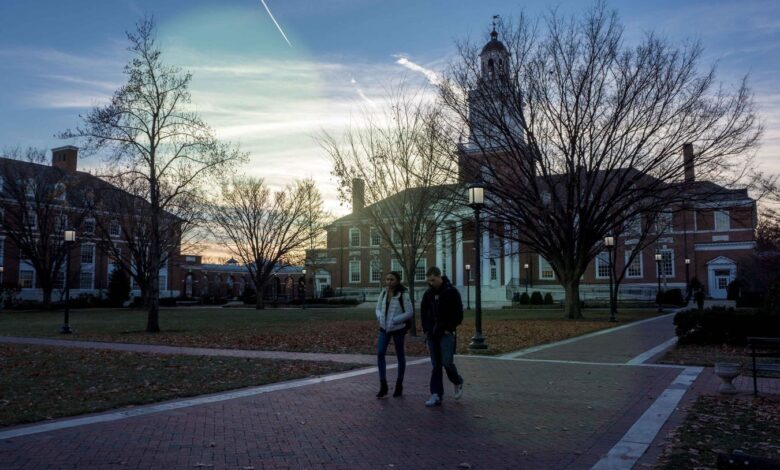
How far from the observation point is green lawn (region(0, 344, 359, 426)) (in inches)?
329

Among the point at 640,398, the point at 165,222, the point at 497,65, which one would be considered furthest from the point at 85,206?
the point at 640,398

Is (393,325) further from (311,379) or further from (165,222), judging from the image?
(165,222)

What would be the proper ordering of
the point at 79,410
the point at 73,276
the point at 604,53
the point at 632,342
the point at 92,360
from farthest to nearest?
the point at 73,276 → the point at 604,53 → the point at 632,342 → the point at 92,360 → the point at 79,410

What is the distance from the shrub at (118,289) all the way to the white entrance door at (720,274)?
55838 mm

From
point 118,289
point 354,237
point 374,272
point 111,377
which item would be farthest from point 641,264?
point 111,377

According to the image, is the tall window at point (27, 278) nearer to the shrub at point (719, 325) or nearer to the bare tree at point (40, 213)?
the bare tree at point (40, 213)

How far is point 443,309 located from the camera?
830 centimetres

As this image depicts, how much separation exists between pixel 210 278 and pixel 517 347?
286 feet

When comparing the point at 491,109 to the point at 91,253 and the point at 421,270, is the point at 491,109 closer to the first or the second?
the point at 421,270

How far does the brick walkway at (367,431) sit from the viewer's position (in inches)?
221

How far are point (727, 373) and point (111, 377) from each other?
10293 millimetres

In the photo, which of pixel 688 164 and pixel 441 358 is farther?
pixel 688 164

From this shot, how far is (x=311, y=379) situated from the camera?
1070cm

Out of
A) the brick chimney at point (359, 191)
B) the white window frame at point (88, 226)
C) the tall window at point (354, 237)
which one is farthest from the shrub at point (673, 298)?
the white window frame at point (88, 226)
